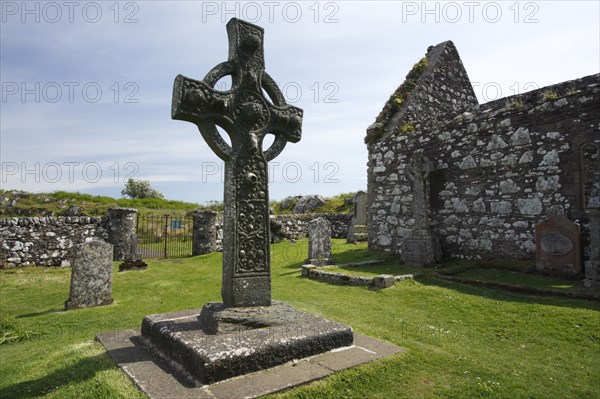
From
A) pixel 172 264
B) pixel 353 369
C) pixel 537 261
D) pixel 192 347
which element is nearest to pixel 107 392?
pixel 192 347

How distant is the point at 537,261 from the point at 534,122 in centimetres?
305

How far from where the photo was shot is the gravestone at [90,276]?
699 centimetres

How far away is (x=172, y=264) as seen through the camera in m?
12.6

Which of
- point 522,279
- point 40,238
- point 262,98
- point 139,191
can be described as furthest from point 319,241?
point 139,191

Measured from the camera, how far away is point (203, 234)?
15.0 m

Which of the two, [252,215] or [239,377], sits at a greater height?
[252,215]

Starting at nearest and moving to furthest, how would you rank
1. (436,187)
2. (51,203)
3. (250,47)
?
(250,47) < (436,187) < (51,203)

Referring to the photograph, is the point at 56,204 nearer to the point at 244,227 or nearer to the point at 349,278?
the point at 349,278

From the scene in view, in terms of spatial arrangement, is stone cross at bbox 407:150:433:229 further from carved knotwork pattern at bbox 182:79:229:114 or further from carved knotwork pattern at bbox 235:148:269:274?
carved knotwork pattern at bbox 182:79:229:114

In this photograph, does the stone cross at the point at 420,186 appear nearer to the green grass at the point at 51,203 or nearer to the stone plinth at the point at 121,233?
the stone plinth at the point at 121,233

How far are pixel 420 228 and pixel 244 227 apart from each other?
7100mm

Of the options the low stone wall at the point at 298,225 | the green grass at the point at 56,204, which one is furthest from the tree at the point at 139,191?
the low stone wall at the point at 298,225

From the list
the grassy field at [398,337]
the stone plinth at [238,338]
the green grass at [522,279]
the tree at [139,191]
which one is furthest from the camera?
the tree at [139,191]

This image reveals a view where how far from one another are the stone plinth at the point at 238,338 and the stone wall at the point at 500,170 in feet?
21.3
